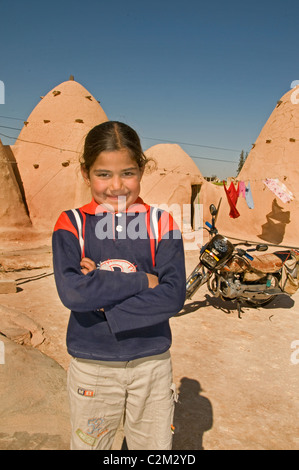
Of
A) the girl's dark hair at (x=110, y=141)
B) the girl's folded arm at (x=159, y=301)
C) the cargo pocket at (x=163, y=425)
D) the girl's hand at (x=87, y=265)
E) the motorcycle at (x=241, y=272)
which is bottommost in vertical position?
the motorcycle at (x=241, y=272)

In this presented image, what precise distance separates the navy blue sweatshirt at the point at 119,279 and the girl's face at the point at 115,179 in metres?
0.04

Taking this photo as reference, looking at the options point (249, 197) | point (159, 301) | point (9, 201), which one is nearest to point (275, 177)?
point (249, 197)

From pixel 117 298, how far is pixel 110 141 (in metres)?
0.67

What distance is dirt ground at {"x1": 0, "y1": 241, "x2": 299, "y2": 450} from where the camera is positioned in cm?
242

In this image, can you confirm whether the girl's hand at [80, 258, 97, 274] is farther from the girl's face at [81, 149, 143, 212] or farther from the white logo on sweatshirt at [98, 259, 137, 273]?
the girl's face at [81, 149, 143, 212]

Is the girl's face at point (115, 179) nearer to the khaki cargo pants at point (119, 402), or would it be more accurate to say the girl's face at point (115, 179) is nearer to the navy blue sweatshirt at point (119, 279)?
the navy blue sweatshirt at point (119, 279)

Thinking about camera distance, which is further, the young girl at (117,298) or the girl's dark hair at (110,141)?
the girl's dark hair at (110,141)

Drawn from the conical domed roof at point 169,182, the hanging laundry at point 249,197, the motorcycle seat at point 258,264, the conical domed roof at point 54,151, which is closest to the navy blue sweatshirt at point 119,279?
the motorcycle seat at point 258,264

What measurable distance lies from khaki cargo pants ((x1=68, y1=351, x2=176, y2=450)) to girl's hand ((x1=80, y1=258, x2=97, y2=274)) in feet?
1.21

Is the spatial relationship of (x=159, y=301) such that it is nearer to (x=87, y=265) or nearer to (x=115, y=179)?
(x=87, y=265)

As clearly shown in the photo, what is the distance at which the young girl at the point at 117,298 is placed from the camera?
1263mm

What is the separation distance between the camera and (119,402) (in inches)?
51.8

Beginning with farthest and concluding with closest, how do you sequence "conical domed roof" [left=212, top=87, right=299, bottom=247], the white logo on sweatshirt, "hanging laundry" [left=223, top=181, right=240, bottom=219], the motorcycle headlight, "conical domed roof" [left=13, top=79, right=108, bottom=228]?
"conical domed roof" [left=13, top=79, right=108, bottom=228]
"hanging laundry" [left=223, top=181, right=240, bottom=219]
"conical domed roof" [left=212, top=87, right=299, bottom=247]
the motorcycle headlight
the white logo on sweatshirt

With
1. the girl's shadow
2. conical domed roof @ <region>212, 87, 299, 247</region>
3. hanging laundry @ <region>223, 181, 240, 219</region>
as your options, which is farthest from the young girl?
hanging laundry @ <region>223, 181, 240, 219</region>
